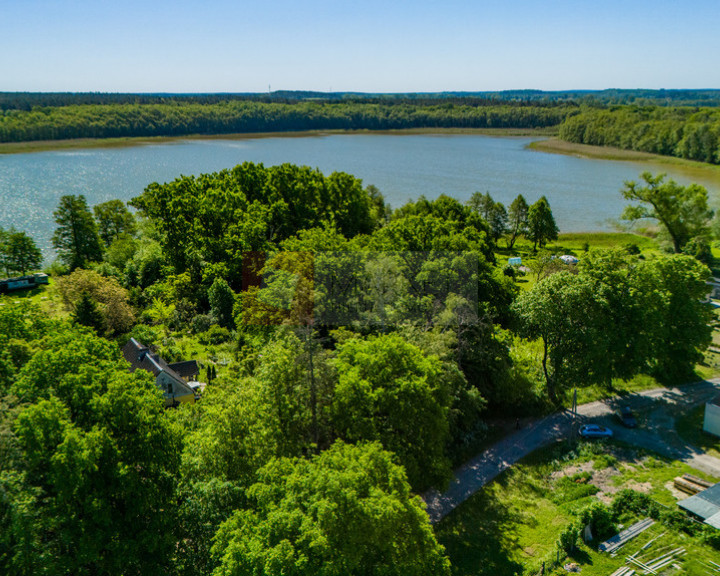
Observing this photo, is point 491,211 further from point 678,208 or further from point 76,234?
point 76,234

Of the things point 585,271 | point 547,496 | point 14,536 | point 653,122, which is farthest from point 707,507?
point 653,122

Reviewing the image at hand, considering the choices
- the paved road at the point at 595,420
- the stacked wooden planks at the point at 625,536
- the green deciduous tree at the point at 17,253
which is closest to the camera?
the stacked wooden planks at the point at 625,536

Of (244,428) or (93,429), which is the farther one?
(244,428)

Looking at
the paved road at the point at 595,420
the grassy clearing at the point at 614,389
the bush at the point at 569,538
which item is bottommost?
the grassy clearing at the point at 614,389


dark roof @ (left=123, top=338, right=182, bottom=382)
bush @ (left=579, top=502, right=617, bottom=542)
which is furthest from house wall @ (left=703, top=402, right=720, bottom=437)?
dark roof @ (left=123, top=338, right=182, bottom=382)

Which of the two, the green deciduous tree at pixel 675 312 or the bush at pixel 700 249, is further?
the bush at pixel 700 249

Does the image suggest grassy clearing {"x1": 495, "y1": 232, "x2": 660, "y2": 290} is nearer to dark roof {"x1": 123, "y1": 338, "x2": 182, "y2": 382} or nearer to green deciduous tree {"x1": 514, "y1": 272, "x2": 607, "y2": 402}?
green deciduous tree {"x1": 514, "y1": 272, "x2": 607, "y2": 402}

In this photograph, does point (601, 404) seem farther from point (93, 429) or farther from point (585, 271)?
point (93, 429)

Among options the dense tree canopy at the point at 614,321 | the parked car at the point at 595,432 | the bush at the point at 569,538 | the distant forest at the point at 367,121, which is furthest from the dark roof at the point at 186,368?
the distant forest at the point at 367,121

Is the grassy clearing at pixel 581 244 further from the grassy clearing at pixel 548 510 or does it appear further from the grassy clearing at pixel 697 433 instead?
the grassy clearing at pixel 548 510
